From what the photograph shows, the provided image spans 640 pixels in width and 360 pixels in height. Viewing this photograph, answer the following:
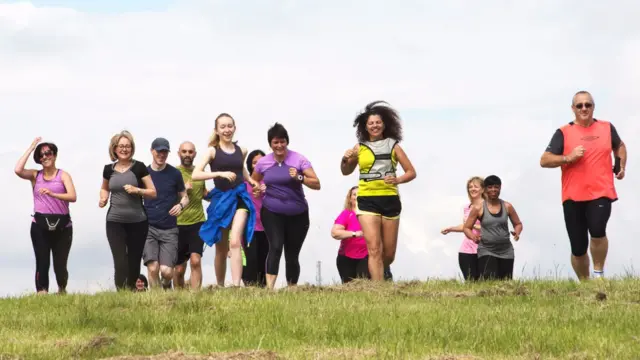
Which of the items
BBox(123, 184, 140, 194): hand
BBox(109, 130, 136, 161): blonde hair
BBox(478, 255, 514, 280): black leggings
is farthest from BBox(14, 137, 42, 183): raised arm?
BBox(478, 255, 514, 280): black leggings

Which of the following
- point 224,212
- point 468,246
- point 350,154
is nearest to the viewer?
point 350,154

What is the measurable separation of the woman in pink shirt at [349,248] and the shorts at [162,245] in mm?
2470

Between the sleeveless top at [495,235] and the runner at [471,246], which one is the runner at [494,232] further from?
the runner at [471,246]

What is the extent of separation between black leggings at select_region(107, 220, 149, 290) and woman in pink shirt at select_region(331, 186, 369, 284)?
126 inches

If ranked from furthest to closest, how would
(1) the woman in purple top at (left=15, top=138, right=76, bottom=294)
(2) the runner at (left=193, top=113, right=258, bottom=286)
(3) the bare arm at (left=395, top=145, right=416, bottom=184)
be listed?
(1) the woman in purple top at (left=15, top=138, right=76, bottom=294)
(2) the runner at (left=193, top=113, right=258, bottom=286)
(3) the bare arm at (left=395, top=145, right=416, bottom=184)

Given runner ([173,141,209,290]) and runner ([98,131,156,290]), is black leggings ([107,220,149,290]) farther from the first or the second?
runner ([173,141,209,290])

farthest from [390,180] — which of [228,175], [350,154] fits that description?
[228,175]

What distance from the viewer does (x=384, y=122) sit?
13867 millimetres

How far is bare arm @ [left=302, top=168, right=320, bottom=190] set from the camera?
47.0ft

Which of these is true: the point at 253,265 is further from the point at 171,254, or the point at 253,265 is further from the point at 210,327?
the point at 210,327

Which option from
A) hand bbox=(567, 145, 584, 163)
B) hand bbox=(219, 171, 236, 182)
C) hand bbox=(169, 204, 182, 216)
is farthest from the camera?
hand bbox=(169, 204, 182, 216)

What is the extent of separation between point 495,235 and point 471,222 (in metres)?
0.50

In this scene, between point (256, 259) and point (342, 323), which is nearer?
point (342, 323)

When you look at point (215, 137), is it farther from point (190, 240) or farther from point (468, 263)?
point (468, 263)
